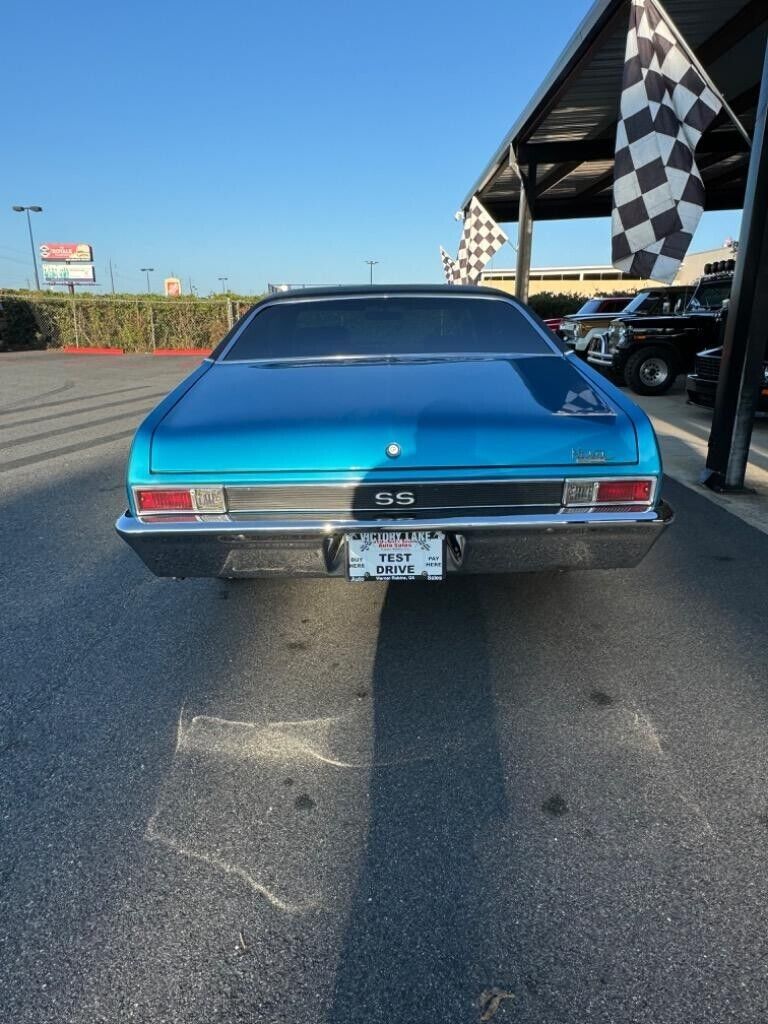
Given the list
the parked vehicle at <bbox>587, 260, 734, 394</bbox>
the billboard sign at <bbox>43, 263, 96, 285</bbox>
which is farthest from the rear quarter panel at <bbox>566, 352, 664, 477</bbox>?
the billboard sign at <bbox>43, 263, 96, 285</bbox>

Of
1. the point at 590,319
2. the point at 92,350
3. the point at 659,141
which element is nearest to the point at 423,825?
the point at 659,141

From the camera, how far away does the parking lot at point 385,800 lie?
4.28ft

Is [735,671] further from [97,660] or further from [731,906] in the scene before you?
[97,660]

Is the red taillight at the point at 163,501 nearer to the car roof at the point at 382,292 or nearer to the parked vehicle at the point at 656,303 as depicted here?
the car roof at the point at 382,292

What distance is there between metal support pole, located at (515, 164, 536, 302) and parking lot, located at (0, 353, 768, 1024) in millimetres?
9284

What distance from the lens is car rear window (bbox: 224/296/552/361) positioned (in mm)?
3107

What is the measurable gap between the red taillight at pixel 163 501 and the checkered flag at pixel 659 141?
174 inches

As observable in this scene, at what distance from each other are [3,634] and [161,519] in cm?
114

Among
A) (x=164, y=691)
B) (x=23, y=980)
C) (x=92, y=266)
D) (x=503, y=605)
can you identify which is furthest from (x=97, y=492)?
(x=92, y=266)

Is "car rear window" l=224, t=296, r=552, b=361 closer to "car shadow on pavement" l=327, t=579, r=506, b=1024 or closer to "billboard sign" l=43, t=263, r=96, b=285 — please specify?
"car shadow on pavement" l=327, t=579, r=506, b=1024

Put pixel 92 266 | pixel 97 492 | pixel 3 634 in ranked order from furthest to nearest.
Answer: pixel 92 266 < pixel 97 492 < pixel 3 634

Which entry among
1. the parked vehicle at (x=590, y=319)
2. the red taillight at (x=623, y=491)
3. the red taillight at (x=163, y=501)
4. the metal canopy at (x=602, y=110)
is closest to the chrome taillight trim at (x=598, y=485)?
the red taillight at (x=623, y=491)

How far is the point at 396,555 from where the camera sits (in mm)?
2184

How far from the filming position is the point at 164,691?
7.55 feet
